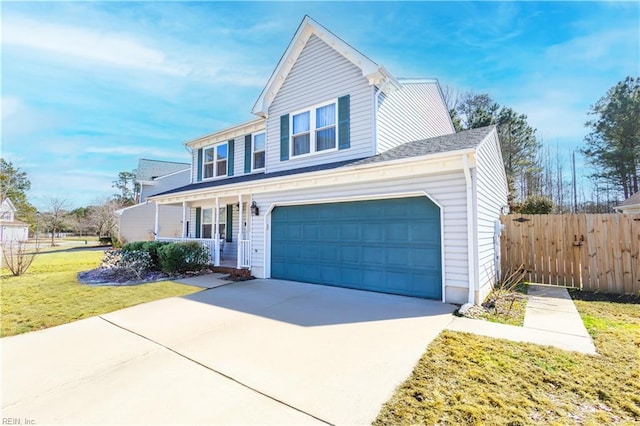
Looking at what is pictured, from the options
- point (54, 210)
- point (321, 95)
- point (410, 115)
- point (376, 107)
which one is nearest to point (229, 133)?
point (321, 95)

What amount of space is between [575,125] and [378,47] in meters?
21.2

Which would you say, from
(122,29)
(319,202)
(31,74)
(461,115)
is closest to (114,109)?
(31,74)

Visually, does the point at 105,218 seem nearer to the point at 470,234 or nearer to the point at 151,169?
the point at 151,169

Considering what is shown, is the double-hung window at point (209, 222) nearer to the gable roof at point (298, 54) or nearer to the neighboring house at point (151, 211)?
the gable roof at point (298, 54)

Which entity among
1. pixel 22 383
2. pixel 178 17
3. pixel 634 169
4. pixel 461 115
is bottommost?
pixel 22 383

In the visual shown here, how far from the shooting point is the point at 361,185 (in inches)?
310

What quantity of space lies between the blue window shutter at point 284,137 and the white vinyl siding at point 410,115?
136 inches

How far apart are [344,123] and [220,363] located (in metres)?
7.53

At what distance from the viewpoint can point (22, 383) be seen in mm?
3373

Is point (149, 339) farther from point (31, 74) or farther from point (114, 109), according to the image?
point (114, 109)

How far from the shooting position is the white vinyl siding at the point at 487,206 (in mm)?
6605

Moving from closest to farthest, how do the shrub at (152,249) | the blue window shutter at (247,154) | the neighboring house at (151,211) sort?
1. the shrub at (152,249)
2. the blue window shutter at (247,154)
3. the neighboring house at (151,211)

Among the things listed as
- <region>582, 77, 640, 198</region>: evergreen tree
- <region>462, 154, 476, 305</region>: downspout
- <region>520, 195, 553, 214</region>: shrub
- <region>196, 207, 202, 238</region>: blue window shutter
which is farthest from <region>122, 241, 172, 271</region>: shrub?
<region>582, 77, 640, 198</region>: evergreen tree

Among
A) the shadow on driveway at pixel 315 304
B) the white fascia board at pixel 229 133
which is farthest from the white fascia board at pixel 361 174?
the white fascia board at pixel 229 133
